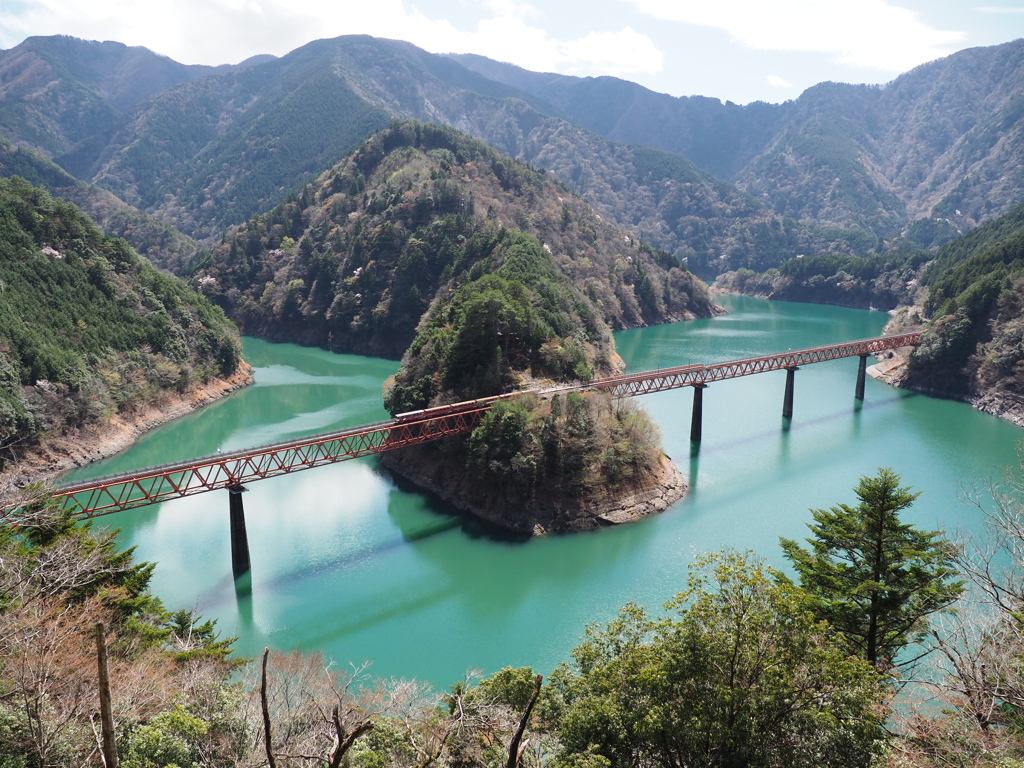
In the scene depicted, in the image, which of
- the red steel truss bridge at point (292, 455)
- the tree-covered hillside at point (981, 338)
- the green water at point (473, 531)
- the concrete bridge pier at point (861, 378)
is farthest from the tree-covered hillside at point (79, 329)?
the tree-covered hillside at point (981, 338)

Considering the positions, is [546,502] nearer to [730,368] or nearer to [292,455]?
[292,455]

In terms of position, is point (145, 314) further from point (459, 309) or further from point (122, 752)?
point (122, 752)

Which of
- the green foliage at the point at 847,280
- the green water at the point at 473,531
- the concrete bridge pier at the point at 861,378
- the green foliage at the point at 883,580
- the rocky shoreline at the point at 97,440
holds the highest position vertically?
the green foliage at the point at 847,280

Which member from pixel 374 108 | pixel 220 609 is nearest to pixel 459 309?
pixel 220 609

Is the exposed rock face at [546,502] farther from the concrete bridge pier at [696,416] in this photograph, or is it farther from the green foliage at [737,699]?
the green foliage at [737,699]

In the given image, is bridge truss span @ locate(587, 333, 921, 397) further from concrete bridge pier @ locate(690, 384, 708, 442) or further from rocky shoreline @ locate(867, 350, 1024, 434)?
rocky shoreline @ locate(867, 350, 1024, 434)

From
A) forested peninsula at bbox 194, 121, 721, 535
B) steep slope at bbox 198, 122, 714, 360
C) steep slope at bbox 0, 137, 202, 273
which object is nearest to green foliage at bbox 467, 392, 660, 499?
forested peninsula at bbox 194, 121, 721, 535
